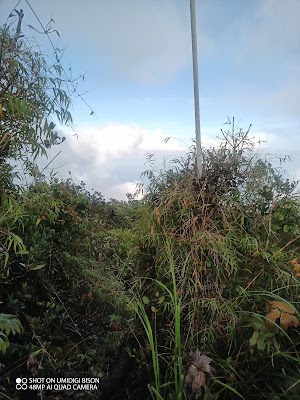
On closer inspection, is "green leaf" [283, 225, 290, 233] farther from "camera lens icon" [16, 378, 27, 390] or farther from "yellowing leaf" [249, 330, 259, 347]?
"camera lens icon" [16, 378, 27, 390]

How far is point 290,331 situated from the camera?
1604 millimetres

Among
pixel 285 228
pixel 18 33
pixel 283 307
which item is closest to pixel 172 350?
pixel 283 307

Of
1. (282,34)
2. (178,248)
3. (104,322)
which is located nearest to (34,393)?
(104,322)

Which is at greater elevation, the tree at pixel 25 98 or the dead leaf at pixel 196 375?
the tree at pixel 25 98

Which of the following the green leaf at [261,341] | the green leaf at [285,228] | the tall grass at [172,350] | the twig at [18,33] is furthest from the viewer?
the green leaf at [285,228]

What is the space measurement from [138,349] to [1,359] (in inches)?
24.4

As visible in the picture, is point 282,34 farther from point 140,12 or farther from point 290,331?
point 290,331

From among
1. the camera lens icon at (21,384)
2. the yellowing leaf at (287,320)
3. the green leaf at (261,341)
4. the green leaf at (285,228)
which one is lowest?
the camera lens icon at (21,384)

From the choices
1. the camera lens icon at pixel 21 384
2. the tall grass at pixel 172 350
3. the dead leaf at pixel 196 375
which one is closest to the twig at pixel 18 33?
the tall grass at pixel 172 350

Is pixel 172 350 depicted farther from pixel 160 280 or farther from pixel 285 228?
pixel 285 228

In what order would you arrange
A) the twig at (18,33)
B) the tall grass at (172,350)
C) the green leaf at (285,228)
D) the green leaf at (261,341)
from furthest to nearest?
the green leaf at (285,228) → the twig at (18,33) → the tall grass at (172,350) → the green leaf at (261,341)

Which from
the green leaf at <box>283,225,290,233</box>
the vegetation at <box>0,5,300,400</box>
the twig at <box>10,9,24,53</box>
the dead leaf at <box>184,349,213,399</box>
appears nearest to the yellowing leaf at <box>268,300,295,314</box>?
the vegetation at <box>0,5,300,400</box>

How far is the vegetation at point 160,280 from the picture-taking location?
1.58 meters

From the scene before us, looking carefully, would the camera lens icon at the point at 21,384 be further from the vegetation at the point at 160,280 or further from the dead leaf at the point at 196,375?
the dead leaf at the point at 196,375
